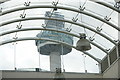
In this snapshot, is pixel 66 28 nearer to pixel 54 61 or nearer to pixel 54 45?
pixel 54 45

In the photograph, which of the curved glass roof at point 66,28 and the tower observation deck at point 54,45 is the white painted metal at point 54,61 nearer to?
the tower observation deck at point 54,45

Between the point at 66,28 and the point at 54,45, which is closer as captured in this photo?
the point at 66,28

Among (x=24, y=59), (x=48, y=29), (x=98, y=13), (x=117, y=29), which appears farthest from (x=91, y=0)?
(x=24, y=59)

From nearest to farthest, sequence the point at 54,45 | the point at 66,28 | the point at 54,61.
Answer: the point at 66,28, the point at 54,61, the point at 54,45

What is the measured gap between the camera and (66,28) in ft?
75.2

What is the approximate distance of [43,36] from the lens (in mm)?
23625

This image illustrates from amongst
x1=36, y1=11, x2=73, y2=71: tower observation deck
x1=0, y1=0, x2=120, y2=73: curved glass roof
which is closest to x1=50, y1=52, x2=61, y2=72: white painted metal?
x1=36, y1=11, x2=73, y2=71: tower observation deck

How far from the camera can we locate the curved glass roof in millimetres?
20453

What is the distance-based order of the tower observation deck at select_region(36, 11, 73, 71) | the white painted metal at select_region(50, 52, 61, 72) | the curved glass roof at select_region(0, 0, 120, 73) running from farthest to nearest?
the white painted metal at select_region(50, 52, 61, 72), the tower observation deck at select_region(36, 11, 73, 71), the curved glass roof at select_region(0, 0, 120, 73)

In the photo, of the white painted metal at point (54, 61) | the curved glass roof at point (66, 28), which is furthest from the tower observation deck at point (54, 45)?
the curved glass roof at point (66, 28)

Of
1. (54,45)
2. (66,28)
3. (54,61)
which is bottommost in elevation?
(54,61)

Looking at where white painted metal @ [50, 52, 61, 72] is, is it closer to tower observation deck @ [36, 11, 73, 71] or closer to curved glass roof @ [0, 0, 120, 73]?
tower observation deck @ [36, 11, 73, 71]

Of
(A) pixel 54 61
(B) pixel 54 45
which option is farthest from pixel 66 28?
(A) pixel 54 61

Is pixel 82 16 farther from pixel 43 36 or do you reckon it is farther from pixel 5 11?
pixel 5 11
